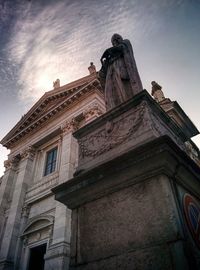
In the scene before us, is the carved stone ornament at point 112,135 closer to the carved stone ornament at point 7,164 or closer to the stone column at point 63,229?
the stone column at point 63,229

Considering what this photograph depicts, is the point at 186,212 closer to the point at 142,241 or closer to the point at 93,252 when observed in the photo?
the point at 142,241

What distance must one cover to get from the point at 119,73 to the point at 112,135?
1651 millimetres

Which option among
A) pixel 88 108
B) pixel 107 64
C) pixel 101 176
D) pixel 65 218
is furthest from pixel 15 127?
pixel 101 176

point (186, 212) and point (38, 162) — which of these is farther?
point (38, 162)

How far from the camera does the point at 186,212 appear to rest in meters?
2.31

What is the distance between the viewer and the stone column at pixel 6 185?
14.9 m

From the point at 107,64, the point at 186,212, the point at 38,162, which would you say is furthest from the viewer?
the point at 38,162

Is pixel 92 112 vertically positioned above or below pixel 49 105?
below

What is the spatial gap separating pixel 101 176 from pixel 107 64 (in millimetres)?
2857

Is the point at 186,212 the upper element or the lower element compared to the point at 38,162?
lower

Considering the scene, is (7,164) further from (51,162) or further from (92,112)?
(92,112)

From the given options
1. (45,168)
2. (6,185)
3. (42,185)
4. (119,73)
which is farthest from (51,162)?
(119,73)

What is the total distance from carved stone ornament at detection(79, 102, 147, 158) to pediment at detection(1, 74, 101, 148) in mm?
11237

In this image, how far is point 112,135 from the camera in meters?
3.29
